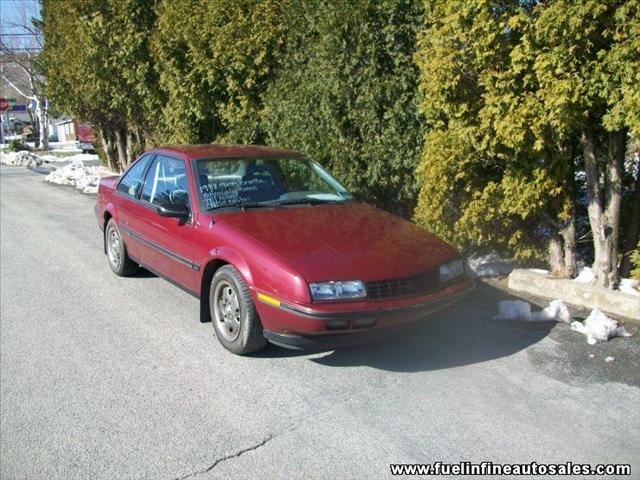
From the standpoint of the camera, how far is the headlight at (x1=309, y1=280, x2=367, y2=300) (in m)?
3.97

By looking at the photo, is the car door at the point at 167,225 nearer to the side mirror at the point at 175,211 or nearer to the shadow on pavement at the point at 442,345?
the side mirror at the point at 175,211

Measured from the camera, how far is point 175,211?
16.6 ft

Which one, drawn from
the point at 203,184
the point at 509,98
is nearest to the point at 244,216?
the point at 203,184

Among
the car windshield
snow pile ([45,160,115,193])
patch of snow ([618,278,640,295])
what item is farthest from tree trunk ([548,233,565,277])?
Result: snow pile ([45,160,115,193])

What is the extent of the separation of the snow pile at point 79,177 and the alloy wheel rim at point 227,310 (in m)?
11.9

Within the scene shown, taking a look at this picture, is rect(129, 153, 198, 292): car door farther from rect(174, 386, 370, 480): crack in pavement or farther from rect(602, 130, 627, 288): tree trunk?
rect(602, 130, 627, 288): tree trunk

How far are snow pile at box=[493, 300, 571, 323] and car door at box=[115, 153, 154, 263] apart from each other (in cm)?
338

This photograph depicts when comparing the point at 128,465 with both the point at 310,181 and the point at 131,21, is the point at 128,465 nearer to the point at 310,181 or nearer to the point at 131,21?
the point at 310,181

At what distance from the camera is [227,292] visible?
15.1 ft

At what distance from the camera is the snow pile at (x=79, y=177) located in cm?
1598

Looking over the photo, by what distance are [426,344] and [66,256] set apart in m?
5.24

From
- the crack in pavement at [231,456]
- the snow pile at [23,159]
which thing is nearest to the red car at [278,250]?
the crack in pavement at [231,456]

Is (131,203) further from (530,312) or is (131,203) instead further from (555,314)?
(555,314)

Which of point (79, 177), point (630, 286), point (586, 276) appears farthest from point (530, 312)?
point (79, 177)
